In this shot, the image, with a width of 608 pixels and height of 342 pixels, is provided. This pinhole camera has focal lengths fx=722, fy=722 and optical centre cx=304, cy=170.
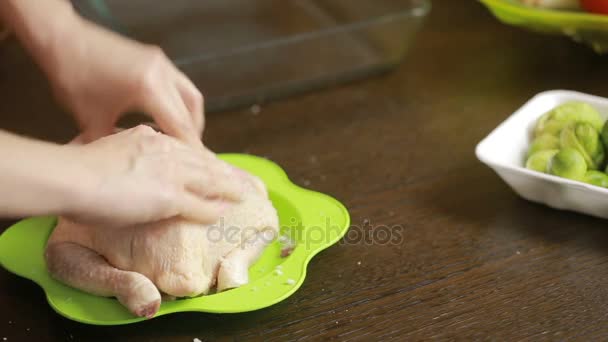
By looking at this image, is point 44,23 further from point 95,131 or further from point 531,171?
point 531,171

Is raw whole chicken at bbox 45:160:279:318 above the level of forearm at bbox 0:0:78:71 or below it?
below

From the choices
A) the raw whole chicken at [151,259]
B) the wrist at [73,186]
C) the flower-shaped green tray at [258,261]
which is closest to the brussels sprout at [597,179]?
the flower-shaped green tray at [258,261]

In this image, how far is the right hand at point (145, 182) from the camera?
0.70m

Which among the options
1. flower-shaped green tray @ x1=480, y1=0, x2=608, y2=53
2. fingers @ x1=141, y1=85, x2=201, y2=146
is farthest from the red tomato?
fingers @ x1=141, y1=85, x2=201, y2=146

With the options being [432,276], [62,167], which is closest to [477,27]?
[432,276]

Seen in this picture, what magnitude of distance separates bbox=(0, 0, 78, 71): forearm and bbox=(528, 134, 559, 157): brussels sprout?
0.65 meters

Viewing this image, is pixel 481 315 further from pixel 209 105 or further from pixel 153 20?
pixel 153 20

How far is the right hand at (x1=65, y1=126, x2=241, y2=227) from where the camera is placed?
2.31 ft

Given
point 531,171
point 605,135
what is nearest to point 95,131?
point 531,171

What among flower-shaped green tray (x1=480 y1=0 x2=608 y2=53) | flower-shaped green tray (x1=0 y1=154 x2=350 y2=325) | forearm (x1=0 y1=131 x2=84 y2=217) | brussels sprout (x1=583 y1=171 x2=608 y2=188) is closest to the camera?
forearm (x1=0 y1=131 x2=84 y2=217)

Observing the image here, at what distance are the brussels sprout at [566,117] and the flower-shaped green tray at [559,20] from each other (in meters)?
0.23

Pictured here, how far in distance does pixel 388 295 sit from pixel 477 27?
3.11ft

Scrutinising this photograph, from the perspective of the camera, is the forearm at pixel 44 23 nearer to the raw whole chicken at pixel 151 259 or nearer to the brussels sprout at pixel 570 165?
the raw whole chicken at pixel 151 259

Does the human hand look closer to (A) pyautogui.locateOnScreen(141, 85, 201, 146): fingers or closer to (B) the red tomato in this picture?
(A) pyautogui.locateOnScreen(141, 85, 201, 146): fingers
